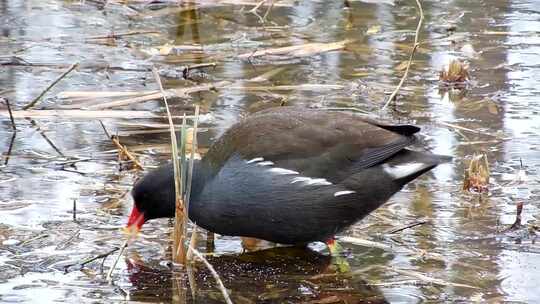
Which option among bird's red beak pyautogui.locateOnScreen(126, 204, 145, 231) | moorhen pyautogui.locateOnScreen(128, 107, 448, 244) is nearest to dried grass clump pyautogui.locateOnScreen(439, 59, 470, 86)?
moorhen pyautogui.locateOnScreen(128, 107, 448, 244)

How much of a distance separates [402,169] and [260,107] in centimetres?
209

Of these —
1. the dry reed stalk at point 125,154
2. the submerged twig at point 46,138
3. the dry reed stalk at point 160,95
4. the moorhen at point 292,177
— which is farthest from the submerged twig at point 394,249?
the dry reed stalk at point 160,95

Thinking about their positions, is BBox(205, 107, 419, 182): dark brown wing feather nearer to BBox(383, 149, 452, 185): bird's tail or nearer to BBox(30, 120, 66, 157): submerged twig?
BBox(383, 149, 452, 185): bird's tail

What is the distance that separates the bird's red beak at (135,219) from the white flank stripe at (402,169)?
103 centimetres

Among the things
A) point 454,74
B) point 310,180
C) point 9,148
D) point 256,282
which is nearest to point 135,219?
point 256,282

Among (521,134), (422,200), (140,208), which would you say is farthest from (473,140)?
(140,208)

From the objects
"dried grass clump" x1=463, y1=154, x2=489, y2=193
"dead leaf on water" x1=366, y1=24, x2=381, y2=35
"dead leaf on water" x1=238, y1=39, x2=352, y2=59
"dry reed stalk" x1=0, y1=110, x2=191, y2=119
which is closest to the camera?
"dried grass clump" x1=463, y1=154, x2=489, y2=193

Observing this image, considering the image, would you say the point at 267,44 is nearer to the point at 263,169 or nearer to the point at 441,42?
the point at 441,42

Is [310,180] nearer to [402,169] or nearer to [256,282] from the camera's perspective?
[402,169]

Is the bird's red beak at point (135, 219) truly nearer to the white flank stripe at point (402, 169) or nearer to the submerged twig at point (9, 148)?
the white flank stripe at point (402, 169)

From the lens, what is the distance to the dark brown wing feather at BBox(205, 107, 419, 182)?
200 inches

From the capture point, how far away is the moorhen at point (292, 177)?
4.97 meters

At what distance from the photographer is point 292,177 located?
5051 millimetres

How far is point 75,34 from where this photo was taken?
8828 mm
